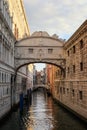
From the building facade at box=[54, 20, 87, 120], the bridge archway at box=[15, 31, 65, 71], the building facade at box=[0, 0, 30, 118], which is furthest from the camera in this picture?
the bridge archway at box=[15, 31, 65, 71]

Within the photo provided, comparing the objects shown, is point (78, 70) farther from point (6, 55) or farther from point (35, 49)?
point (35, 49)

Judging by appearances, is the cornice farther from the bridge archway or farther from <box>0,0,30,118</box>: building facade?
<box>0,0,30,118</box>: building facade

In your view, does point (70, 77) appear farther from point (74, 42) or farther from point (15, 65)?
point (15, 65)

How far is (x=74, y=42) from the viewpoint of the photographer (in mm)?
23594

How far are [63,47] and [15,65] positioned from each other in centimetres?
534

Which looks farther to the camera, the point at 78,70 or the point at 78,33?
the point at 78,70

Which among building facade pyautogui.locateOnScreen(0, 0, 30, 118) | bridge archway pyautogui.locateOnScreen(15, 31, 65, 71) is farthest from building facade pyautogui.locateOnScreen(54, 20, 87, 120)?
building facade pyautogui.locateOnScreen(0, 0, 30, 118)

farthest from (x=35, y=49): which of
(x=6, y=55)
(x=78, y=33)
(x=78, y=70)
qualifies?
(x=78, y=33)

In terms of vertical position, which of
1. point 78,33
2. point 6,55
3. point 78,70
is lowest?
point 78,70

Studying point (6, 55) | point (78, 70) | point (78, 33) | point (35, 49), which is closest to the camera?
point (78, 33)

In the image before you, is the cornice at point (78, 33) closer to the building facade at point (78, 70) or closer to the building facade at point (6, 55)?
the building facade at point (78, 70)

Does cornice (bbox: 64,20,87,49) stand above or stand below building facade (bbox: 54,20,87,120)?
above

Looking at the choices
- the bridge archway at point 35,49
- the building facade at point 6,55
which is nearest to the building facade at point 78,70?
the bridge archway at point 35,49

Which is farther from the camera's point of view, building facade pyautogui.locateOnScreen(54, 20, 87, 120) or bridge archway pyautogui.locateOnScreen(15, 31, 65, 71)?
bridge archway pyautogui.locateOnScreen(15, 31, 65, 71)
